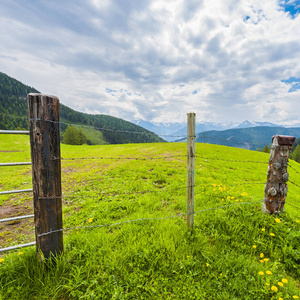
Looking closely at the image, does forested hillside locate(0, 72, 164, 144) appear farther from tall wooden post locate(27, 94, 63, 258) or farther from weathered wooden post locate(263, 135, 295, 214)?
tall wooden post locate(27, 94, 63, 258)

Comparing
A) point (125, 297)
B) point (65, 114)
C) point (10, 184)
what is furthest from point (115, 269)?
point (65, 114)

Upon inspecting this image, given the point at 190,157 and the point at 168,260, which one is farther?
the point at 190,157

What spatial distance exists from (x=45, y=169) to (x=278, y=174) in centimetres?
598

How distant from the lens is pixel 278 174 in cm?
450

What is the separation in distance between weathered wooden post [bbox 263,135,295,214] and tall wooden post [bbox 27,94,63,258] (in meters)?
5.60

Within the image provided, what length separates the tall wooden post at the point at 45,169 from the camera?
2682 mm

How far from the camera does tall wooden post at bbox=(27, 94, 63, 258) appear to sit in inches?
106

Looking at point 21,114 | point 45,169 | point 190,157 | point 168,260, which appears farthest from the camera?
point 21,114


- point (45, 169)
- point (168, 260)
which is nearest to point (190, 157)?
point (168, 260)

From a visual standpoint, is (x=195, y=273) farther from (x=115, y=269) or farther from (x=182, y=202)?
(x=182, y=202)

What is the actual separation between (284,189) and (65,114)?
194409 millimetres

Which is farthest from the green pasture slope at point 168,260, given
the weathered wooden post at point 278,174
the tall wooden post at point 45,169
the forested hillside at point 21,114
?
the forested hillside at point 21,114

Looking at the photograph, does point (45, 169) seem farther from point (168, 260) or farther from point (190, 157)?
point (190, 157)

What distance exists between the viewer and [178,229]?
4.04 m
